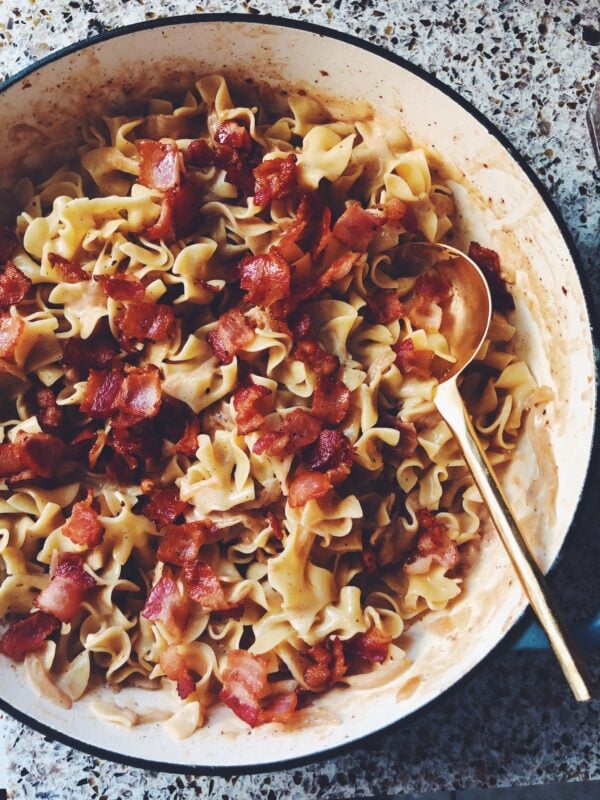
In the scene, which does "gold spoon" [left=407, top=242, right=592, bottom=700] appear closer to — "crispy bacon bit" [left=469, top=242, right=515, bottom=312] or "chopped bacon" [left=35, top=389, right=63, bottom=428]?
"crispy bacon bit" [left=469, top=242, right=515, bottom=312]

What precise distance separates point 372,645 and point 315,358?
919mm

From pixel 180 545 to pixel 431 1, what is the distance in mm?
2066

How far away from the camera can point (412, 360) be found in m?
2.85

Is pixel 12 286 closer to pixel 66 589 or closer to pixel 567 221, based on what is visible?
pixel 66 589

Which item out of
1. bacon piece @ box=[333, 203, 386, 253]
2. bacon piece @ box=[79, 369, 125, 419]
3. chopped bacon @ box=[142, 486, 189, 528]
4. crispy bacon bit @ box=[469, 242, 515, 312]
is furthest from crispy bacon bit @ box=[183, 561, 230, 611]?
crispy bacon bit @ box=[469, 242, 515, 312]

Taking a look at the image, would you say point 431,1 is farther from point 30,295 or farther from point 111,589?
point 111,589

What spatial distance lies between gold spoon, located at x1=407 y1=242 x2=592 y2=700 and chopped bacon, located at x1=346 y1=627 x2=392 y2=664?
1.68 feet

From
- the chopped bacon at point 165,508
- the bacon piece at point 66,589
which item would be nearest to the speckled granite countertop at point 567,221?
the bacon piece at point 66,589

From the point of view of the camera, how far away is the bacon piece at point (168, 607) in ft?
8.95

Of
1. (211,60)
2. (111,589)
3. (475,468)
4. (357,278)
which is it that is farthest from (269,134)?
(111,589)

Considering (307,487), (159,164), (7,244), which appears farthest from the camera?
(7,244)

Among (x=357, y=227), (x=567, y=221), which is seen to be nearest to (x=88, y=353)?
(x=357, y=227)

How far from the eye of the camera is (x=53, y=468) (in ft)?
9.20

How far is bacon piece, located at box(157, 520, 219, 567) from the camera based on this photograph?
8.99ft
